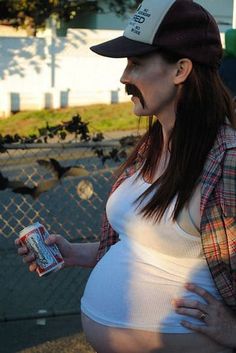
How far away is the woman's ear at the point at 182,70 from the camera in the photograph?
1.85 metres

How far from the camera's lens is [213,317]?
1.84 meters

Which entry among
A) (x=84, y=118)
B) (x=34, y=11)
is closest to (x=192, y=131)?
(x=84, y=118)

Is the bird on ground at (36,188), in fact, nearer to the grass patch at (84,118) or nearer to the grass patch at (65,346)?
the grass patch at (65,346)

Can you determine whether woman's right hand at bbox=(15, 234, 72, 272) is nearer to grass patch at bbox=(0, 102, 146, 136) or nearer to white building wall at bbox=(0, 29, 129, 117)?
grass patch at bbox=(0, 102, 146, 136)

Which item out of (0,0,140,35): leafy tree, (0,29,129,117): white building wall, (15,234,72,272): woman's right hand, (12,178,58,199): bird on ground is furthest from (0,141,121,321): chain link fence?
(0,0,140,35): leafy tree

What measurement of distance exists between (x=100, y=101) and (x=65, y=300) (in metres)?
13.5

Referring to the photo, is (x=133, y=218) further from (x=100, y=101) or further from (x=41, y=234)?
(x=100, y=101)

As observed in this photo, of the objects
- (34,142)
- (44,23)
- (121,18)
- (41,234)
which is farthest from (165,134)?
(121,18)

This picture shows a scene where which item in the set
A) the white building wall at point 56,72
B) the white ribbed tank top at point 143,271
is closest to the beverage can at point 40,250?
the white ribbed tank top at point 143,271

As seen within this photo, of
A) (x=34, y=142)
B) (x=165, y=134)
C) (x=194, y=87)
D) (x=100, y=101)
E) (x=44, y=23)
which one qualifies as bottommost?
(x=100, y=101)

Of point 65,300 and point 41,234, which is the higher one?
point 41,234

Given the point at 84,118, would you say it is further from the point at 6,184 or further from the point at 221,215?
the point at 221,215

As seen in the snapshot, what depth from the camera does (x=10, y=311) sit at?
4438mm

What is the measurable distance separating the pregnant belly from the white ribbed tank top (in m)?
0.02
